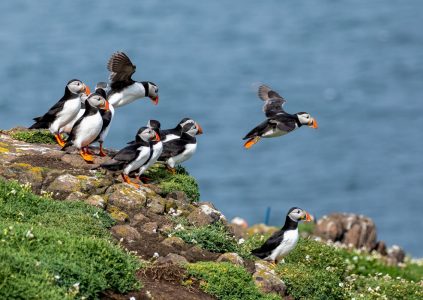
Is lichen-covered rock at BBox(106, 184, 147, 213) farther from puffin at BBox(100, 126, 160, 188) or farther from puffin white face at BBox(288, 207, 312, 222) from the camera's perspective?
puffin white face at BBox(288, 207, 312, 222)

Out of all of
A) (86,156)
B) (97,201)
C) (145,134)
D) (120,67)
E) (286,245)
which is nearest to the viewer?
(97,201)

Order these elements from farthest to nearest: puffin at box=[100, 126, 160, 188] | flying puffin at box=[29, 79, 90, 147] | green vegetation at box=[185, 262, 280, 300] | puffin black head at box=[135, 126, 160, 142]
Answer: flying puffin at box=[29, 79, 90, 147] → puffin black head at box=[135, 126, 160, 142] → puffin at box=[100, 126, 160, 188] → green vegetation at box=[185, 262, 280, 300]

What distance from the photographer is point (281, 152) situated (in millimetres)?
69625

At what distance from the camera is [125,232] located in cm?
1545

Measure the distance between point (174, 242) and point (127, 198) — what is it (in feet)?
4.10

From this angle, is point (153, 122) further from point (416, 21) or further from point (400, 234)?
point (416, 21)

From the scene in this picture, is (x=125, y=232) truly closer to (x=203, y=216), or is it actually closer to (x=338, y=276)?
(x=203, y=216)


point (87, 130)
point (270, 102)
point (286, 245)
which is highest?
point (270, 102)

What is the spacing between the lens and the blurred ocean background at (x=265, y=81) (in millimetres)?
64812

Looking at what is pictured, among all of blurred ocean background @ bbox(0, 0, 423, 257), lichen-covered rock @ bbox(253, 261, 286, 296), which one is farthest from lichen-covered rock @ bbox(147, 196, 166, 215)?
blurred ocean background @ bbox(0, 0, 423, 257)

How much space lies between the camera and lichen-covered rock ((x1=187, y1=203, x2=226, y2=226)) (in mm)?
16594

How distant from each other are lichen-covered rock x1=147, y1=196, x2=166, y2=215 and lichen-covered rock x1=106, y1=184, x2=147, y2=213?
4.0 inches

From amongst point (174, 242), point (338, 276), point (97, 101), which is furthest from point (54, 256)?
point (338, 276)

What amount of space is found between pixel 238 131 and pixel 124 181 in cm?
5351
